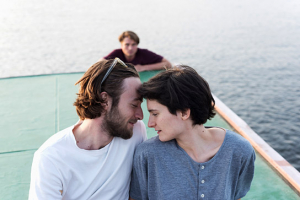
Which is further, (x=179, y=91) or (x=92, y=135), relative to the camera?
(x=92, y=135)

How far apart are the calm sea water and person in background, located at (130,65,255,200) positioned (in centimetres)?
340

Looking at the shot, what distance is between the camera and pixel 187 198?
204 centimetres

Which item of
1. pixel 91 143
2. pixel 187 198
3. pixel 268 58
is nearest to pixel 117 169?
pixel 91 143

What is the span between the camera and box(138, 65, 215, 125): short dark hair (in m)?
1.92

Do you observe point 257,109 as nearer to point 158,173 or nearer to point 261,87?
point 261,87

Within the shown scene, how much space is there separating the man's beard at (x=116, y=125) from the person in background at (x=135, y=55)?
3.72 metres

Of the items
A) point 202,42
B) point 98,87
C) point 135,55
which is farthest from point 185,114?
point 202,42

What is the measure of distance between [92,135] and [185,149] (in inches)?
22.6

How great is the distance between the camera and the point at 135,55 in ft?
19.9

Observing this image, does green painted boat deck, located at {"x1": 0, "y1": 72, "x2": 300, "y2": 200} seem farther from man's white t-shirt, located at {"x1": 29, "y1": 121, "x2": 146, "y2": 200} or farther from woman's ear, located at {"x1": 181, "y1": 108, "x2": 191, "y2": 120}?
woman's ear, located at {"x1": 181, "y1": 108, "x2": 191, "y2": 120}

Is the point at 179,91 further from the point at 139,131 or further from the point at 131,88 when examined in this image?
the point at 139,131

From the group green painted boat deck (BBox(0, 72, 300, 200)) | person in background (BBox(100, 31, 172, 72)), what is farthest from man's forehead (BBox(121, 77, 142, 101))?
person in background (BBox(100, 31, 172, 72))

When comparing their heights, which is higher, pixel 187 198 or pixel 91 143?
pixel 91 143

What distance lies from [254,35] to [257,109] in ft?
17.4
